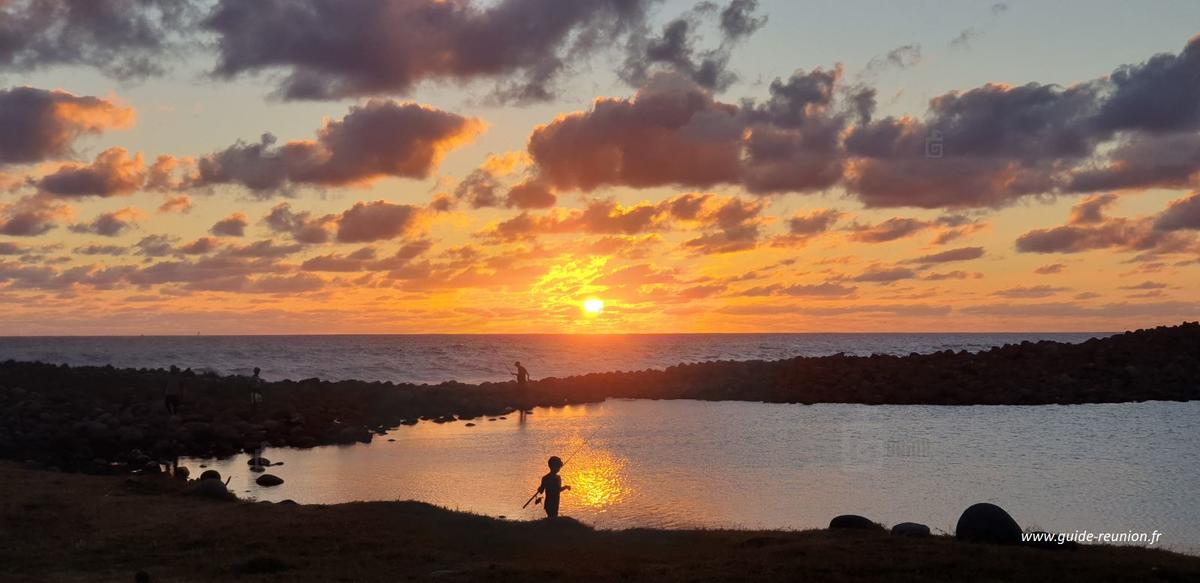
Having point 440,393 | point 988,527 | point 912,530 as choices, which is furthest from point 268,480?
point 440,393

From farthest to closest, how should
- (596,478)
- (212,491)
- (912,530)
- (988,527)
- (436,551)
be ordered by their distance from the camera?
(596,478) → (212,491) → (436,551) → (912,530) → (988,527)

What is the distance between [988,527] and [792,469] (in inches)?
511

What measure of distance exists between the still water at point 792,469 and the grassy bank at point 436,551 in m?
3.50

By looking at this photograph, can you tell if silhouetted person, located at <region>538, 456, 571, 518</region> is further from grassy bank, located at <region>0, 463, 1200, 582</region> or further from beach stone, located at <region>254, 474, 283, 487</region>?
beach stone, located at <region>254, 474, 283, 487</region>

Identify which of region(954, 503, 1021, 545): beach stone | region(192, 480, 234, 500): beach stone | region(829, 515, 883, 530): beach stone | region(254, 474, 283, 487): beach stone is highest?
region(954, 503, 1021, 545): beach stone

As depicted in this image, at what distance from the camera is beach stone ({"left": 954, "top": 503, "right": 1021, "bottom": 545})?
1628 centimetres

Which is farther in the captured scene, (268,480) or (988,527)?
(268,480)

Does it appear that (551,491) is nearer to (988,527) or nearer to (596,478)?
(596,478)

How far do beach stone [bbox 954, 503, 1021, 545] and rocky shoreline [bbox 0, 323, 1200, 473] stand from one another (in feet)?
86.2

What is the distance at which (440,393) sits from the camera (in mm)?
53500

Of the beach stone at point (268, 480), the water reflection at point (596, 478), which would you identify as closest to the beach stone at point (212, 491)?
the beach stone at point (268, 480)

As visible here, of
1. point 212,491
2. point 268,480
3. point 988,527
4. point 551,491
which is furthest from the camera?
point 268,480

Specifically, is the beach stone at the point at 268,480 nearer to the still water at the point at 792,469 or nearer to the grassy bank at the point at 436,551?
the still water at the point at 792,469

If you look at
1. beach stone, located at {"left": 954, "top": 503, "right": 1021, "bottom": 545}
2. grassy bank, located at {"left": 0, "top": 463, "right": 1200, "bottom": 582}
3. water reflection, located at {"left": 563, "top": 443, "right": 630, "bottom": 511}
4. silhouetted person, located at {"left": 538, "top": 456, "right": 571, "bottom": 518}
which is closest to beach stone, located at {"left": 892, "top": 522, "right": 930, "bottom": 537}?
grassy bank, located at {"left": 0, "top": 463, "right": 1200, "bottom": 582}
